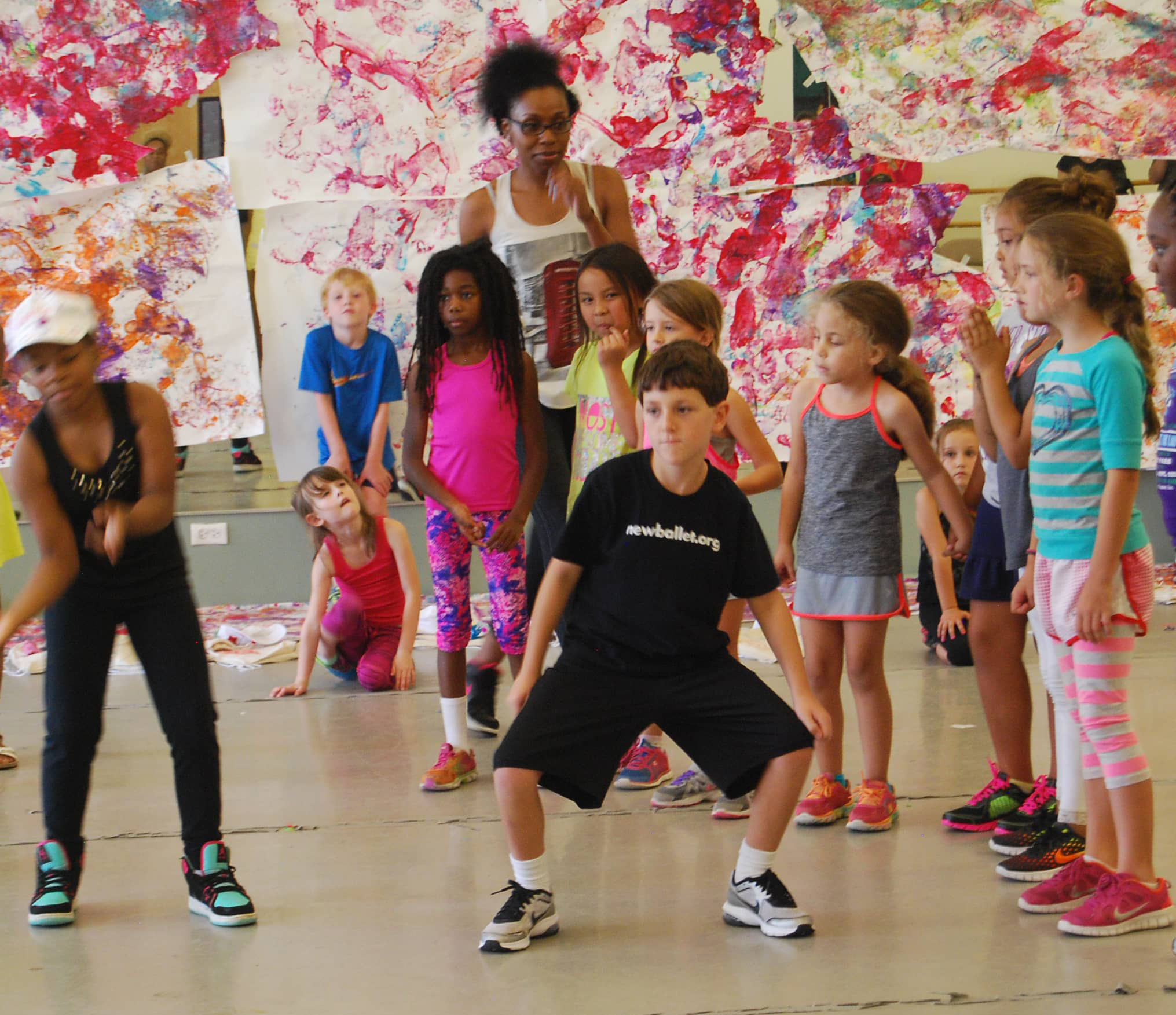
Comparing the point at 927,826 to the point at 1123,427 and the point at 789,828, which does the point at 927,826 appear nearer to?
the point at 789,828

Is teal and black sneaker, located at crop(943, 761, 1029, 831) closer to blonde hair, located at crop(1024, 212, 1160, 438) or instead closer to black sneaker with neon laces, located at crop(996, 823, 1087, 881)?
black sneaker with neon laces, located at crop(996, 823, 1087, 881)

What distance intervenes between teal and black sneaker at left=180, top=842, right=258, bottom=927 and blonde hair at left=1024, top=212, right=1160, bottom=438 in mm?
1737

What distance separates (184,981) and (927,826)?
1.49 m

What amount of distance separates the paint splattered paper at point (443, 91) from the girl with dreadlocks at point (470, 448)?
1990 millimetres

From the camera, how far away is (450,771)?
10.2 feet

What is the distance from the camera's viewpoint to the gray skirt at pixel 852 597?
8.94ft

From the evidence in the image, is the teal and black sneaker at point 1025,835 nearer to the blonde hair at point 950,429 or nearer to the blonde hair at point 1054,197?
the blonde hair at point 1054,197

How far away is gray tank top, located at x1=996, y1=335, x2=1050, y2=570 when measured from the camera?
8.33 feet

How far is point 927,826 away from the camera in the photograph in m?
2.76

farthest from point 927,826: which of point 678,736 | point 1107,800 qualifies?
point 678,736

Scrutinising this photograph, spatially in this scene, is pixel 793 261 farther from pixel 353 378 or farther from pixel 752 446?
pixel 752 446

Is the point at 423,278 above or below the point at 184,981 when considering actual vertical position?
above

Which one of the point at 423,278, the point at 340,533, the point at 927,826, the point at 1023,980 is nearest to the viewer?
the point at 1023,980

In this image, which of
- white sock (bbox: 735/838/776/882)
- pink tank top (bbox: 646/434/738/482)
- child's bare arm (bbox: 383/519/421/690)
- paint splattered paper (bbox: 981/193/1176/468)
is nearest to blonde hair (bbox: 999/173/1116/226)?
pink tank top (bbox: 646/434/738/482)
